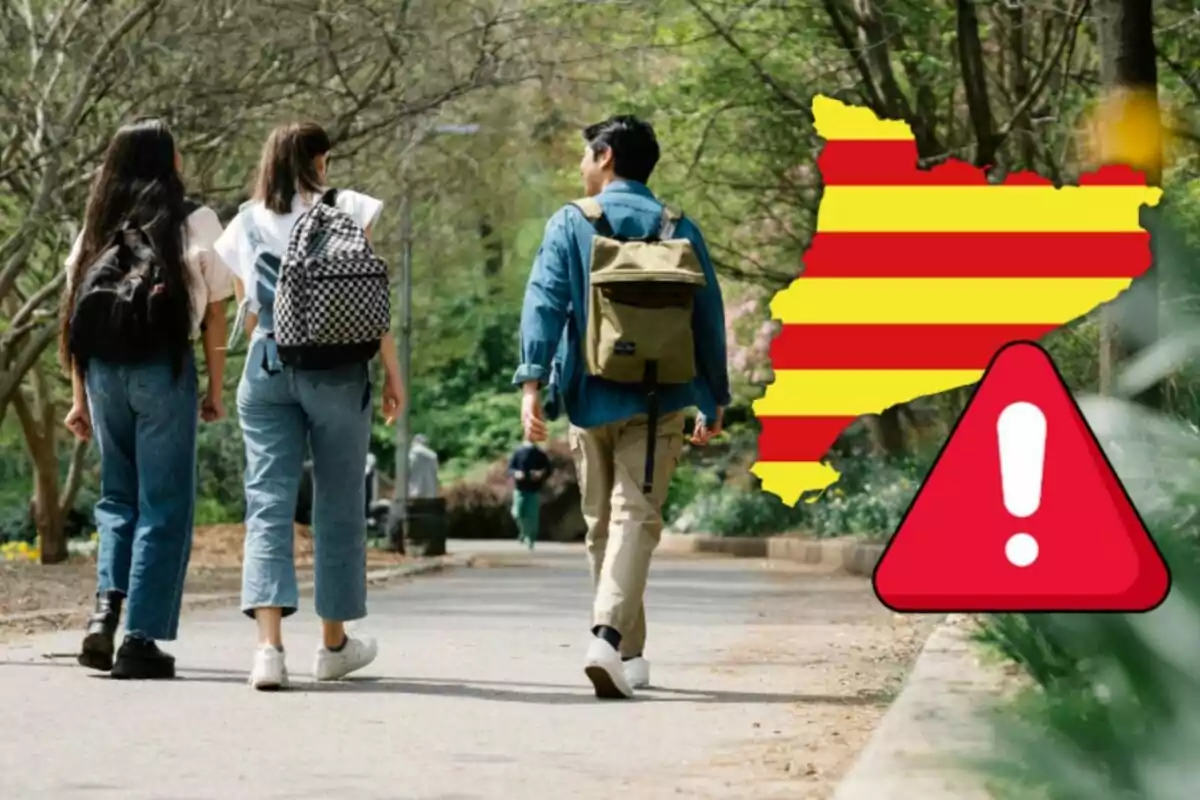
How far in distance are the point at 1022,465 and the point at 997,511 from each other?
4.3 inches

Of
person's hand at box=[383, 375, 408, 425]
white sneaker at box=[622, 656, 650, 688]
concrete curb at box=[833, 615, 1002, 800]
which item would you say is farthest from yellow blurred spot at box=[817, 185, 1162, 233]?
concrete curb at box=[833, 615, 1002, 800]

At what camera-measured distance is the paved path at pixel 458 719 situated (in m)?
6.30

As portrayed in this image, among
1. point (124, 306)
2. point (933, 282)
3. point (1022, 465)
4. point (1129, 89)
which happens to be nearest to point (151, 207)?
point (124, 306)

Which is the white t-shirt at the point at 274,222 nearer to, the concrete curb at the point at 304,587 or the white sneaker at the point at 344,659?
the white sneaker at the point at 344,659

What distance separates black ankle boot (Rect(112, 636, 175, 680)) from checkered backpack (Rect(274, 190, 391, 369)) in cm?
117

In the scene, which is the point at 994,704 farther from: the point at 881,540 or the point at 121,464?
the point at 881,540

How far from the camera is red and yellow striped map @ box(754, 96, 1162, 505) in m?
12.3

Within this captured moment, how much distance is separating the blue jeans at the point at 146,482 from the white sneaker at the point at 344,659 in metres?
0.53

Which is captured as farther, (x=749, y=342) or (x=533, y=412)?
(x=749, y=342)

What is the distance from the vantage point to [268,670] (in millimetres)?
8445

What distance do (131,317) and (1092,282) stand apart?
17.0 ft

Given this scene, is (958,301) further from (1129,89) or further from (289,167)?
(1129,89)

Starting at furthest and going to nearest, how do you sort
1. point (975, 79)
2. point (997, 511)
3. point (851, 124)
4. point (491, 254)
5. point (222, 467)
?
point (222, 467) < point (491, 254) < point (851, 124) < point (975, 79) < point (997, 511)

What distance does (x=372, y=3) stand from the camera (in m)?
16.1
